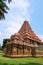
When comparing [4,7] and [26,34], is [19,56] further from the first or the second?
[4,7]

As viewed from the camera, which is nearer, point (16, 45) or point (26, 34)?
point (16, 45)

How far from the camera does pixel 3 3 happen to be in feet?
76.0

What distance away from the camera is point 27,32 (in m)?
41.0

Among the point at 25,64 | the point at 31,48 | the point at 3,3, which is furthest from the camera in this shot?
the point at 31,48

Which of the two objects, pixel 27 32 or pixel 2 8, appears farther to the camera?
pixel 27 32

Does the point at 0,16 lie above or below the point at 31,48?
above

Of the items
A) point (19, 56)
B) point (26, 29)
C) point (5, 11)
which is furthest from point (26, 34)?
point (5, 11)

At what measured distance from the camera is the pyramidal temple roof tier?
39.9 metres

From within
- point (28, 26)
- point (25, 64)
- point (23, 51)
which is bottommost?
point (25, 64)

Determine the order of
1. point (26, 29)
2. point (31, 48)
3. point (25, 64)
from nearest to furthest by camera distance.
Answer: point (25, 64), point (31, 48), point (26, 29)

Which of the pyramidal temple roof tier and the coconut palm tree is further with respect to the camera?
the pyramidal temple roof tier

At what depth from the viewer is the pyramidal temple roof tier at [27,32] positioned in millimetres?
39875

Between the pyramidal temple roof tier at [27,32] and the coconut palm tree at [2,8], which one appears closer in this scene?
the coconut palm tree at [2,8]

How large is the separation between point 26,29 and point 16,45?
10070mm
